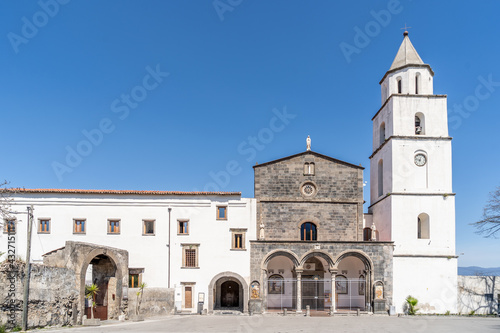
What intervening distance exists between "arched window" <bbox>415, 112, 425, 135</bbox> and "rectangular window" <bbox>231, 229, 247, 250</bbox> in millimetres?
16302

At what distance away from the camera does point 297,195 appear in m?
39.6

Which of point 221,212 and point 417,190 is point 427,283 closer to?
point 417,190

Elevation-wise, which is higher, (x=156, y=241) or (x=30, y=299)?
(x=156, y=241)

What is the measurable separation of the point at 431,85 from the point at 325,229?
577 inches

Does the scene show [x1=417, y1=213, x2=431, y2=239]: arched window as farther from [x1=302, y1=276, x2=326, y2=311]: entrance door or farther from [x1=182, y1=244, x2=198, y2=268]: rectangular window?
[x1=182, y1=244, x2=198, y2=268]: rectangular window

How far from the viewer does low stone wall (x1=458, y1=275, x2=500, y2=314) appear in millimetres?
37375

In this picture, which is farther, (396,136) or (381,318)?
(396,136)

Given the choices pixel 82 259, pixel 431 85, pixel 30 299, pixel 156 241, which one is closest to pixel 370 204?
pixel 431 85

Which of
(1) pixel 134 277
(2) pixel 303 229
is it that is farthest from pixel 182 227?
(2) pixel 303 229

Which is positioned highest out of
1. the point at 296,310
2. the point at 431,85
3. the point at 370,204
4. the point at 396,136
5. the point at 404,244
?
the point at 431,85

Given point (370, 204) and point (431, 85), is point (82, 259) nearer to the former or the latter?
point (370, 204)

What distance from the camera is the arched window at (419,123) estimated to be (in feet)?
130

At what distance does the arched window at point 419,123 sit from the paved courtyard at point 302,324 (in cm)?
1448

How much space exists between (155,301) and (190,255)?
168 inches
